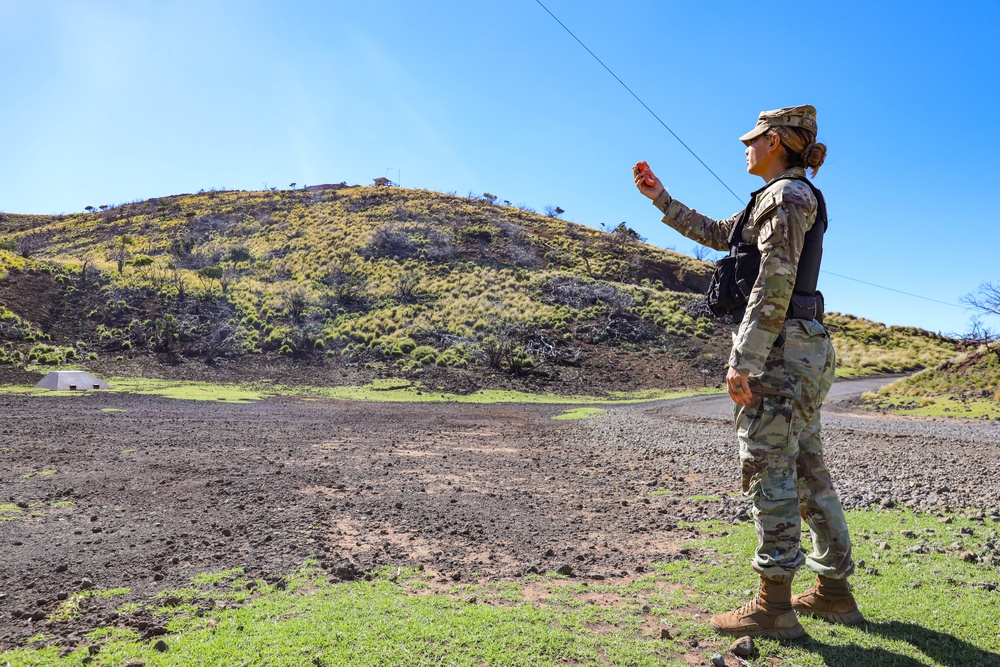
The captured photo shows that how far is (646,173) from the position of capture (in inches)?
143

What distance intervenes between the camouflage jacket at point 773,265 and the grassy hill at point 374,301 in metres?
23.3

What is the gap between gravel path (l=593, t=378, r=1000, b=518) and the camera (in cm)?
558

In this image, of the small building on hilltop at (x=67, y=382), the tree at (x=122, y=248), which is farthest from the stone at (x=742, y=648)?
the tree at (x=122, y=248)

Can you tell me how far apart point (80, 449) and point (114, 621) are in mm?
6847

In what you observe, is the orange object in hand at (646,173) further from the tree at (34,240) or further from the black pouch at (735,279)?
the tree at (34,240)

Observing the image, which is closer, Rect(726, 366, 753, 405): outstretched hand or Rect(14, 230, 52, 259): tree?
Rect(726, 366, 753, 405): outstretched hand

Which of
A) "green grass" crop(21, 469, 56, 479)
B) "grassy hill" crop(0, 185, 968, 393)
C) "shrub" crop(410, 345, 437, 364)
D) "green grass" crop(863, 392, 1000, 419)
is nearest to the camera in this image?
"green grass" crop(21, 469, 56, 479)

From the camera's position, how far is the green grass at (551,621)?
8.80 feet

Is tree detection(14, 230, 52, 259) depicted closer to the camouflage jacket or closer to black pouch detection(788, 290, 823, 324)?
the camouflage jacket

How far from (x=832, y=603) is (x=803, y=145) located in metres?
2.28

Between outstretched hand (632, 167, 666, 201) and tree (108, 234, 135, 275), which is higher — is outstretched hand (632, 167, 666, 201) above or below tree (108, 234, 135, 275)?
below

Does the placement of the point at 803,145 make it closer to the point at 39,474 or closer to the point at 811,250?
the point at 811,250

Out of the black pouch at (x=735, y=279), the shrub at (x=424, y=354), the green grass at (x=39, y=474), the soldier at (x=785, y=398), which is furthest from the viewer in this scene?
the shrub at (x=424, y=354)

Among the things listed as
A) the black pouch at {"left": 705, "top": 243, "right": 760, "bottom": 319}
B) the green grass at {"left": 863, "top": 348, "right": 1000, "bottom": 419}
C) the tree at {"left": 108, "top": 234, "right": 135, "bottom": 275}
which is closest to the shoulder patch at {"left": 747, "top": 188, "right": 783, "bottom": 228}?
the black pouch at {"left": 705, "top": 243, "right": 760, "bottom": 319}
